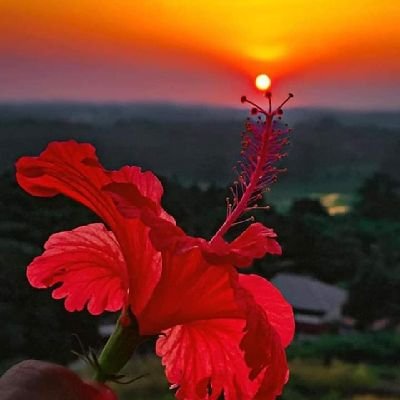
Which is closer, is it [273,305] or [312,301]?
[273,305]

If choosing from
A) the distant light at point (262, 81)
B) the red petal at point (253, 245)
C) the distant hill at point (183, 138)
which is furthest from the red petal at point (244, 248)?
the distant hill at point (183, 138)

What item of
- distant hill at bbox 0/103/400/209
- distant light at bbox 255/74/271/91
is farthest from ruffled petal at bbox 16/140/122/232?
distant hill at bbox 0/103/400/209

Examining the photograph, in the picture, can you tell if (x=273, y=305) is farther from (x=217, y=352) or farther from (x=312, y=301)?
(x=312, y=301)

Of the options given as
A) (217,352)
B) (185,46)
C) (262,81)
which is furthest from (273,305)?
(185,46)

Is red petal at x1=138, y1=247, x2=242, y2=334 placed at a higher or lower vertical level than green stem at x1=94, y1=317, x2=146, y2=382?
higher

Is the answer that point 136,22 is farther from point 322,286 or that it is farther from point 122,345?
point 122,345

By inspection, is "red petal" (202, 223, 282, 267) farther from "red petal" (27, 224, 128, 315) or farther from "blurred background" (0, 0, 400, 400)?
"blurred background" (0, 0, 400, 400)

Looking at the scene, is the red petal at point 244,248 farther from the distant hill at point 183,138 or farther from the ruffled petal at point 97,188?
the distant hill at point 183,138
